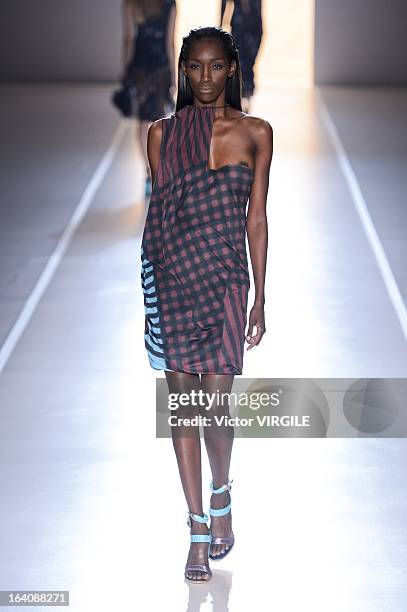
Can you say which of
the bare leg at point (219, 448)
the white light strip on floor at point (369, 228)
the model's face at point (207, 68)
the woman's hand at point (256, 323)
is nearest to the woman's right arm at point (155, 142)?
the model's face at point (207, 68)

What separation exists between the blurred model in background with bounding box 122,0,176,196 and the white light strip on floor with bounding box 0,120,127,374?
471 mm

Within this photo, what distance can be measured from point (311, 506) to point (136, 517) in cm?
47

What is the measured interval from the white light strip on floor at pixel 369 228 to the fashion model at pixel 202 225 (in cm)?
221

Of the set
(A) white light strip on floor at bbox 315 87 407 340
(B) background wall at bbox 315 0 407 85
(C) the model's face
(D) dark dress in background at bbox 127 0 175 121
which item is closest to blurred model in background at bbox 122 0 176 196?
(D) dark dress in background at bbox 127 0 175 121

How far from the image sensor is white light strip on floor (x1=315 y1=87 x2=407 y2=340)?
18.2 ft

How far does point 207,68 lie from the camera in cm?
289

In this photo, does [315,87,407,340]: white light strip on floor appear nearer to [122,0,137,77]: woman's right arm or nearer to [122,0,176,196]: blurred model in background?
[122,0,176,196]: blurred model in background

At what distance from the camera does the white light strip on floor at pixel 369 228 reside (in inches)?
218

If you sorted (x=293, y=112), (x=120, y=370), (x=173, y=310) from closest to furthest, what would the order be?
(x=173, y=310)
(x=120, y=370)
(x=293, y=112)

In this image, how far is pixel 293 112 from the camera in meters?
11.8

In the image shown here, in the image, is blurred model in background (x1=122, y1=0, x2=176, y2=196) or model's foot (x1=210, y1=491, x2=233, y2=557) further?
blurred model in background (x1=122, y1=0, x2=176, y2=196)

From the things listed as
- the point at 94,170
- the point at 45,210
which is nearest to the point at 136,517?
the point at 45,210

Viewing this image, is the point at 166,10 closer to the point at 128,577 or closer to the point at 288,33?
the point at 128,577

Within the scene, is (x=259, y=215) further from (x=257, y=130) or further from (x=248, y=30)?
(x=248, y=30)
